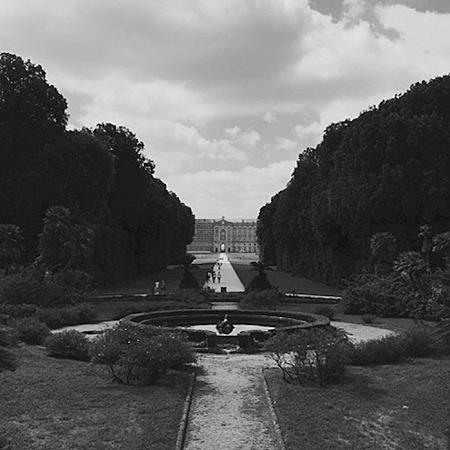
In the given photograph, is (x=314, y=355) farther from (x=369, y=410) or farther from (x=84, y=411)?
(x=84, y=411)

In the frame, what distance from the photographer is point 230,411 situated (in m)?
11.6

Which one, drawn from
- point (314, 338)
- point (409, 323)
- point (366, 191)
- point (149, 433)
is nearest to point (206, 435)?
point (149, 433)

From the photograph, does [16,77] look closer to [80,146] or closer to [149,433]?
[80,146]

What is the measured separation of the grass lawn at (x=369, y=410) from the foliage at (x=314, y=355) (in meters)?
0.37

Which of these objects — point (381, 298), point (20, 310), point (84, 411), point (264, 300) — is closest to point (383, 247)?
point (381, 298)

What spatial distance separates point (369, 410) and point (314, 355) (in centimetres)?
259

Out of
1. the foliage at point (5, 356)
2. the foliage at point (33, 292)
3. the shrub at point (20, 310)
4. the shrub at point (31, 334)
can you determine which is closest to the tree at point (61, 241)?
the foliage at point (33, 292)

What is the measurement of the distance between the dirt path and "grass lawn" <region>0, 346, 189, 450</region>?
406 mm

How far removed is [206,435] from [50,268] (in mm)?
22844

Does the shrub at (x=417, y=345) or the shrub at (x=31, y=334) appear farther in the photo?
the shrub at (x=31, y=334)

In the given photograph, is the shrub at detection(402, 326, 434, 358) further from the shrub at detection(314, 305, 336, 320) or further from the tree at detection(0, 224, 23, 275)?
the tree at detection(0, 224, 23, 275)

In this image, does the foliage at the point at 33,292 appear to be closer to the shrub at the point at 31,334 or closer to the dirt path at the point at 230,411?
Result: the shrub at the point at 31,334

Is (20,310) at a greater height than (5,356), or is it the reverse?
(5,356)

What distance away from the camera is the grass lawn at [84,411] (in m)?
9.62
